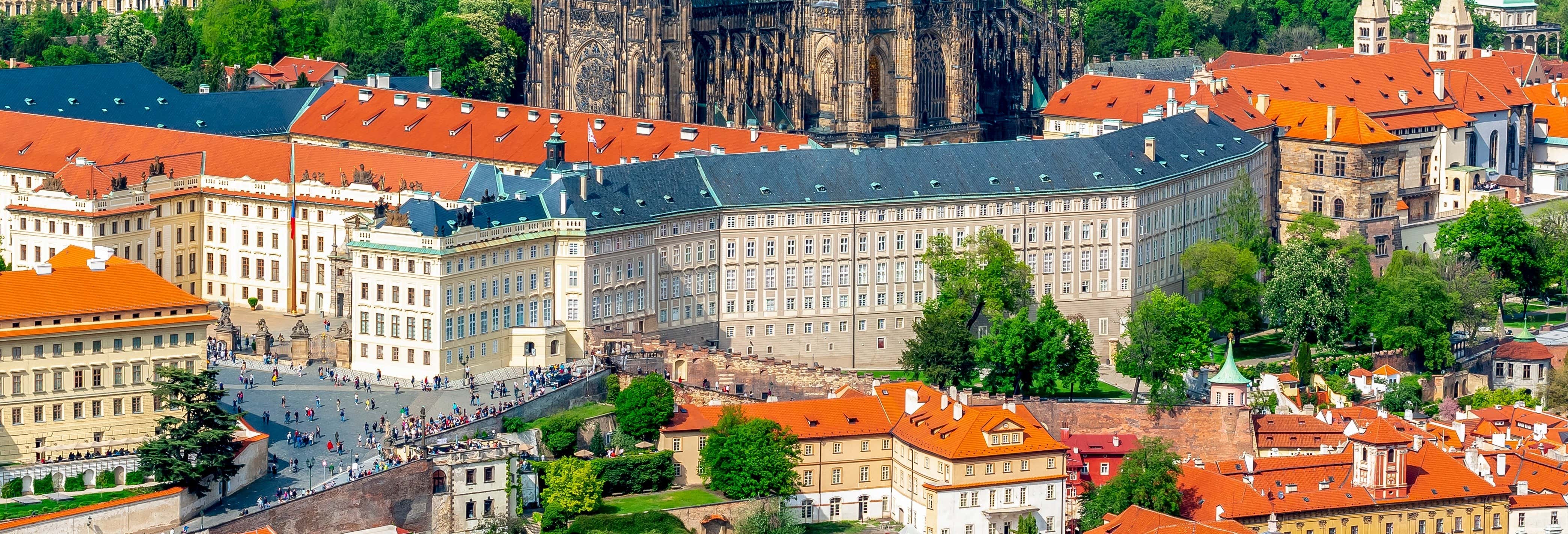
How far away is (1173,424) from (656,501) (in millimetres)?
29648

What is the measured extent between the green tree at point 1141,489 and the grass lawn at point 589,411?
24.3 m

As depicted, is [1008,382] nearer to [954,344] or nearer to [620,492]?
[954,344]

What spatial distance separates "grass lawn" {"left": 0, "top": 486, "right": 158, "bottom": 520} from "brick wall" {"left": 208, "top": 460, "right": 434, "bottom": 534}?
4.67m

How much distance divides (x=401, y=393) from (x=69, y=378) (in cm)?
1947

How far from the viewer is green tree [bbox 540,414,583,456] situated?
182 meters

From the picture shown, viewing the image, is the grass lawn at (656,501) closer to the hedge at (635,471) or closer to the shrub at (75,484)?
the hedge at (635,471)

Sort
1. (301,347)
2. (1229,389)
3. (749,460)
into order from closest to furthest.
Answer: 1. (749,460)
2. (301,347)
3. (1229,389)

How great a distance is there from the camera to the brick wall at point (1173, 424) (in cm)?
19238

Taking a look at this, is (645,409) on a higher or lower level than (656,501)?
higher

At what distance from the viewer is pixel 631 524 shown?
17562cm

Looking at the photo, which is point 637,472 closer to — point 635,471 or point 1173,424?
point 635,471

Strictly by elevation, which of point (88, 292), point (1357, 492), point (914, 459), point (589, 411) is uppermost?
point (88, 292)

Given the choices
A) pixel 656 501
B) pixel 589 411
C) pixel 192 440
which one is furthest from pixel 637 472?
pixel 192 440

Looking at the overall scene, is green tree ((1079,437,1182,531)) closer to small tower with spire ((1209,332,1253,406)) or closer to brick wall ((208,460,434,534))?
A: small tower with spire ((1209,332,1253,406))
